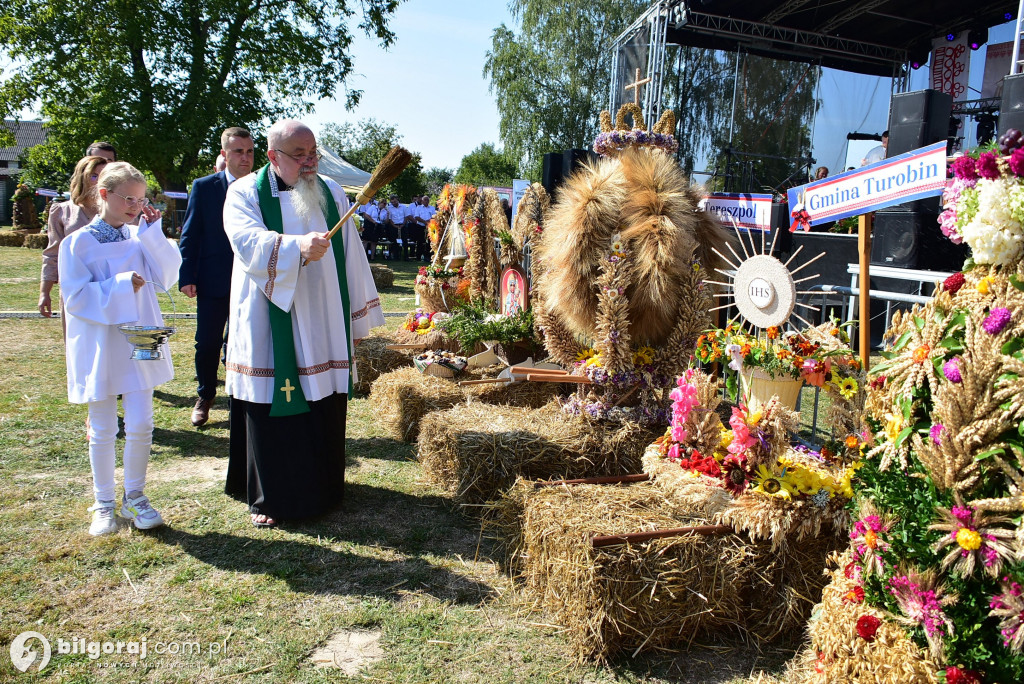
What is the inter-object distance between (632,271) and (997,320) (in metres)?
2.01

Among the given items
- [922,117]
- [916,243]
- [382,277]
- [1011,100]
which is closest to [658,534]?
[1011,100]

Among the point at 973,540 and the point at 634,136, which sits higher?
the point at 634,136

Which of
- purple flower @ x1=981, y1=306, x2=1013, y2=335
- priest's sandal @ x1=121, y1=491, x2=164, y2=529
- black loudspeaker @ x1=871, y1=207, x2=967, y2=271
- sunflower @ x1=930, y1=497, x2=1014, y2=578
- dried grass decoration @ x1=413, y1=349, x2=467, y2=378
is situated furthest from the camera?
black loudspeaker @ x1=871, y1=207, x2=967, y2=271

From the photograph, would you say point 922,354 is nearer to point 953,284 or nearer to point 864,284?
point 953,284

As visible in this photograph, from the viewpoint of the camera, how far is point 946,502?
6.45ft

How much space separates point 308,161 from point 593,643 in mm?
2775

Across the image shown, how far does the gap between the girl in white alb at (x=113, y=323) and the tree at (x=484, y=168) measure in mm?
34812

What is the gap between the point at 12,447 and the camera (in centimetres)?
468

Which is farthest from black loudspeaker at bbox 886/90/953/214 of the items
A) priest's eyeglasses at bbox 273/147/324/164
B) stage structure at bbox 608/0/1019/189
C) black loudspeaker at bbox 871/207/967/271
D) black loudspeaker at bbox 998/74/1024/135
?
priest's eyeglasses at bbox 273/147/324/164

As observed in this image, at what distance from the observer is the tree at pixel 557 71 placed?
27219 millimetres

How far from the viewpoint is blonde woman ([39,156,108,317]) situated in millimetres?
4172

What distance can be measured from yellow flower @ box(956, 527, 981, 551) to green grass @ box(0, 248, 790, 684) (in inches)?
40.8

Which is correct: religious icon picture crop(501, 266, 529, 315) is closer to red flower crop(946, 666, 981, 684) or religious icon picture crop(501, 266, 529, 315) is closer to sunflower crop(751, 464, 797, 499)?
sunflower crop(751, 464, 797, 499)

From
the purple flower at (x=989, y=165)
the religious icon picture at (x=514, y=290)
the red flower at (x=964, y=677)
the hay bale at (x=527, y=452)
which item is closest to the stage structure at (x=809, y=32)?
the religious icon picture at (x=514, y=290)
